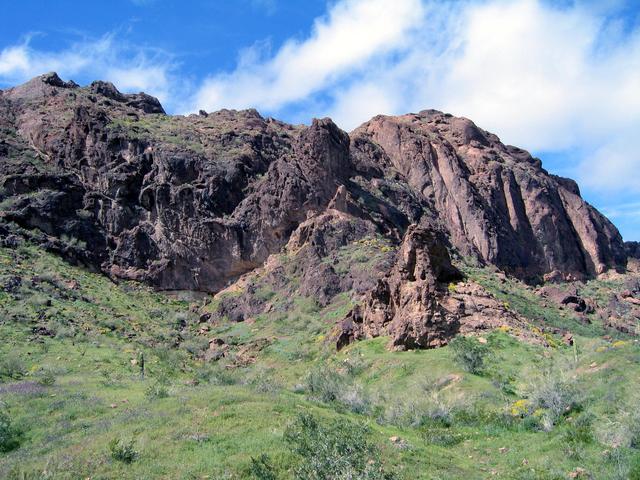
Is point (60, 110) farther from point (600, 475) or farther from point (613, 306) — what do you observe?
point (600, 475)

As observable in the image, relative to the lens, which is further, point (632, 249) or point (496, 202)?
point (632, 249)

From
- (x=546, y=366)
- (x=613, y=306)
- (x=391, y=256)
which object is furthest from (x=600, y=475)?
(x=613, y=306)

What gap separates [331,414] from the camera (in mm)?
19078

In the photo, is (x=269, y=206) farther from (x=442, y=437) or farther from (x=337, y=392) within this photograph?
(x=442, y=437)

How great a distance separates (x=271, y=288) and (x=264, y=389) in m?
34.6

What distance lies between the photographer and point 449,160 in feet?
294

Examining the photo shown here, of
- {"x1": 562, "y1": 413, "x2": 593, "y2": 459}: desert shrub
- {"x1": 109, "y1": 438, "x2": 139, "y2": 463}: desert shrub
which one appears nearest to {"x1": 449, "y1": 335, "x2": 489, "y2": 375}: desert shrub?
{"x1": 562, "y1": 413, "x2": 593, "y2": 459}: desert shrub

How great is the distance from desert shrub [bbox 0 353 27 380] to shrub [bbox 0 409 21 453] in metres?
9.76

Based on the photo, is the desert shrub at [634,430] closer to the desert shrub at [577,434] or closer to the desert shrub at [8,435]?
the desert shrub at [577,434]

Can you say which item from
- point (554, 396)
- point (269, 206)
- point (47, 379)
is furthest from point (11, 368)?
point (269, 206)

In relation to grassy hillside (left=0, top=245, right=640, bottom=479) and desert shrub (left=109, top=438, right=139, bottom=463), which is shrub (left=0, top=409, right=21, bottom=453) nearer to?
grassy hillside (left=0, top=245, right=640, bottom=479)

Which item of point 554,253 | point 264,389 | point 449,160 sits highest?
point 449,160

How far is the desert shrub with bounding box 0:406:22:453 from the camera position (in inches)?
661

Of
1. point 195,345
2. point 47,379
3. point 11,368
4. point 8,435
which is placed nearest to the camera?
point 8,435
